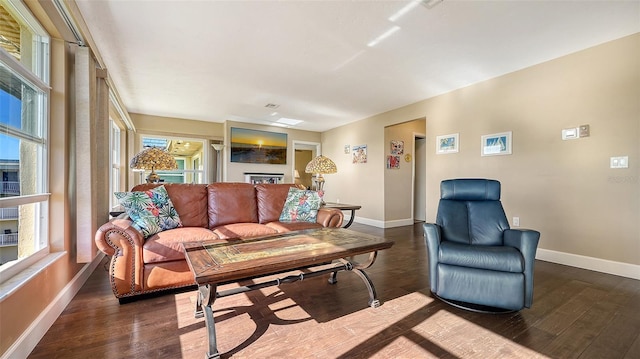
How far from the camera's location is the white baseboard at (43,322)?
4.34ft

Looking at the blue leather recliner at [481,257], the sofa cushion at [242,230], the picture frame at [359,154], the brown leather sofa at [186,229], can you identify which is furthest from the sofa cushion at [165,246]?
the picture frame at [359,154]

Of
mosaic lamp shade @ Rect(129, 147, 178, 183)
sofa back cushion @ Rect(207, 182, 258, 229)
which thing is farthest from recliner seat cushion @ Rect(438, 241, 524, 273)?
mosaic lamp shade @ Rect(129, 147, 178, 183)

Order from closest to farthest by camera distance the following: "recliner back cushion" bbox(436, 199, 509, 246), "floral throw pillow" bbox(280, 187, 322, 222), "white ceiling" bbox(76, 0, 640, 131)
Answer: "white ceiling" bbox(76, 0, 640, 131) < "recliner back cushion" bbox(436, 199, 509, 246) < "floral throw pillow" bbox(280, 187, 322, 222)

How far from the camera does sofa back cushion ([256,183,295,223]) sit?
3.17m

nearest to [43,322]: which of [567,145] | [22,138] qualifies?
[22,138]

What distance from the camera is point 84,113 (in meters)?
2.01

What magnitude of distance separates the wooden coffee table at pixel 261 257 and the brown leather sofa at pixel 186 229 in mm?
361

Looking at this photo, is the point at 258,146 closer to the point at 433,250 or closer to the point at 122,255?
the point at 122,255

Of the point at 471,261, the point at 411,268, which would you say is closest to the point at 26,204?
the point at 471,261

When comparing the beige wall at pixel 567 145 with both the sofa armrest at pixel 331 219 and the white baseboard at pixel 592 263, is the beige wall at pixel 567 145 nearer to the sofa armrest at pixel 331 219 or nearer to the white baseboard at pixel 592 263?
the white baseboard at pixel 592 263

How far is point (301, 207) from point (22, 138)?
2.34m

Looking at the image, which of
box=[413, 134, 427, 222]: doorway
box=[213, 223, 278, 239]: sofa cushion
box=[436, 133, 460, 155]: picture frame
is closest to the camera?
box=[213, 223, 278, 239]: sofa cushion

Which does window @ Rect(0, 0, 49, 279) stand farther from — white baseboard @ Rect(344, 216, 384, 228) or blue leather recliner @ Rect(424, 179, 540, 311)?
white baseboard @ Rect(344, 216, 384, 228)

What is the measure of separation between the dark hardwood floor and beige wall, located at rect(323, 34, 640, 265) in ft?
2.38
